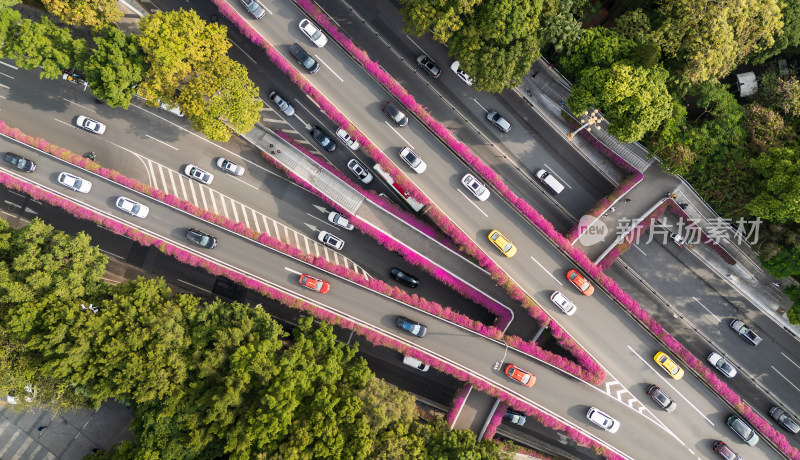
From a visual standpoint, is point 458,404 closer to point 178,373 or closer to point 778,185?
point 178,373

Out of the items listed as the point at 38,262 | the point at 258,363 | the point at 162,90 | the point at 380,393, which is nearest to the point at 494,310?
the point at 380,393

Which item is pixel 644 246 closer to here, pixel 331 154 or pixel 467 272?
pixel 467 272

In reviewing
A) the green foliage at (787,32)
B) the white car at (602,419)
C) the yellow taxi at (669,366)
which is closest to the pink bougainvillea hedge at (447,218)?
the white car at (602,419)

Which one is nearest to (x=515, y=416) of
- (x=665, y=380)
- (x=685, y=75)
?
(x=665, y=380)

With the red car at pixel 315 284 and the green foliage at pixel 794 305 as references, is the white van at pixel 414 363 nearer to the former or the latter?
the red car at pixel 315 284

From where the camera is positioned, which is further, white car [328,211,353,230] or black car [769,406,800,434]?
white car [328,211,353,230]

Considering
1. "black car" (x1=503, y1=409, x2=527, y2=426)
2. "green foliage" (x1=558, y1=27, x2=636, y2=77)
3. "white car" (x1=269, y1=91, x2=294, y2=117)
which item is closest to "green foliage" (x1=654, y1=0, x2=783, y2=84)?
"green foliage" (x1=558, y1=27, x2=636, y2=77)

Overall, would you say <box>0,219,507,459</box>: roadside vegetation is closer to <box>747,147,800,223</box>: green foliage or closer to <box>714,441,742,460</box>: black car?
<box>714,441,742,460</box>: black car
